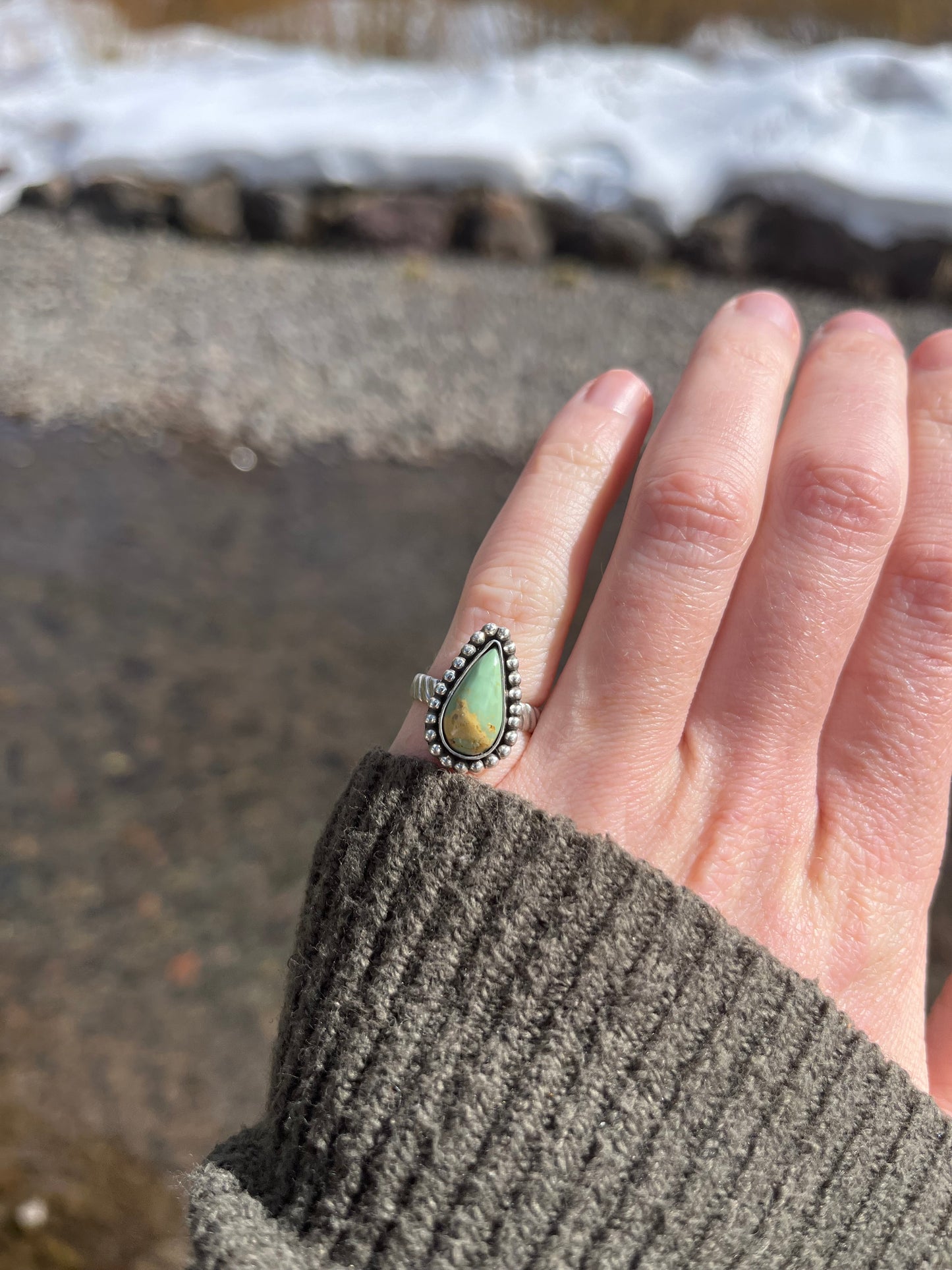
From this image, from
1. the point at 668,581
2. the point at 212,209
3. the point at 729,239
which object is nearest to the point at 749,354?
the point at 668,581

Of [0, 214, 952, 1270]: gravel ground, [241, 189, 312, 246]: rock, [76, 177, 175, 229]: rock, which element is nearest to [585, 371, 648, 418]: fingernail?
[0, 214, 952, 1270]: gravel ground

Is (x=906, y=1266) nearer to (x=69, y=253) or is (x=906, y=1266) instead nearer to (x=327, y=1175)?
(x=327, y=1175)

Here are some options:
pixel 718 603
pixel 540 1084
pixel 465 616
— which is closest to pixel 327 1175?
pixel 540 1084

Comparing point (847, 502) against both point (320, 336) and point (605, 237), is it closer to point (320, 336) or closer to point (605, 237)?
point (320, 336)

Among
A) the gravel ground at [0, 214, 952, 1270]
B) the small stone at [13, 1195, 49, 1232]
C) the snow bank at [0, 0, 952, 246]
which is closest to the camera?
the small stone at [13, 1195, 49, 1232]

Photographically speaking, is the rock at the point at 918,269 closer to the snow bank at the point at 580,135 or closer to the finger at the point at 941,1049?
the snow bank at the point at 580,135

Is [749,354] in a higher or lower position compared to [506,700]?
higher

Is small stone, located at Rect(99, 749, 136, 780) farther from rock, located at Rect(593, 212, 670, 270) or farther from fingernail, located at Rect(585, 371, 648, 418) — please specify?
rock, located at Rect(593, 212, 670, 270)
